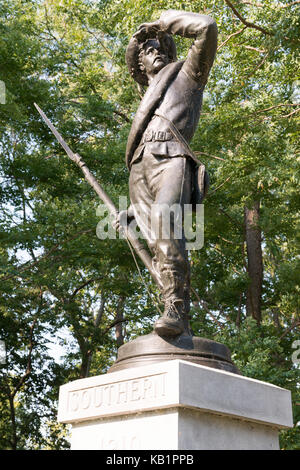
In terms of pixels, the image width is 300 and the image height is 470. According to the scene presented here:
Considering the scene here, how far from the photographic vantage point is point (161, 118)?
4.28m

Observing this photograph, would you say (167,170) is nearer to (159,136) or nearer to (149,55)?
(159,136)

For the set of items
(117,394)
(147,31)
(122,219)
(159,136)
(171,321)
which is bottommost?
(117,394)

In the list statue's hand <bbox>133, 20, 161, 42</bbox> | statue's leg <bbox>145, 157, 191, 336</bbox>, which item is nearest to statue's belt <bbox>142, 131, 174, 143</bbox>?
statue's leg <bbox>145, 157, 191, 336</bbox>

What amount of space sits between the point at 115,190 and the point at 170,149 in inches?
347

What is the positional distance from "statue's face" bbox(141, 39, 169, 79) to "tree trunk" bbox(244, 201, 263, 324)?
9840 millimetres

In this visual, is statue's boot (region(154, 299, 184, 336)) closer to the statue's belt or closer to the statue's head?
the statue's belt

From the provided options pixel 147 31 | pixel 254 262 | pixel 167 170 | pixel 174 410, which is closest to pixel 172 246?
pixel 167 170

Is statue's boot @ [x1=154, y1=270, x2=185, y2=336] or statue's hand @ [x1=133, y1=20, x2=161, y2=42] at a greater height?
statue's hand @ [x1=133, y1=20, x2=161, y2=42]

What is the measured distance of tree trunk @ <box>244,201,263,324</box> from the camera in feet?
47.3

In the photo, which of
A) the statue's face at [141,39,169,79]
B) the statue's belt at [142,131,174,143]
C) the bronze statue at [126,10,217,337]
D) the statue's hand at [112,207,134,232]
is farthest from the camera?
the statue's face at [141,39,169,79]

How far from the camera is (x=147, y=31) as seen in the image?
466 centimetres

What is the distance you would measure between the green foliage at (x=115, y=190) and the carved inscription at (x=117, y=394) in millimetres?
6666
